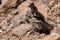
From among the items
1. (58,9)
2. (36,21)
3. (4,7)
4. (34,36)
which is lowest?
(34,36)

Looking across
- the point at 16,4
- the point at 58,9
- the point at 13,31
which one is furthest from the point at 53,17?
the point at 16,4

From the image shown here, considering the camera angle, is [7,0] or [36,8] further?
[7,0]

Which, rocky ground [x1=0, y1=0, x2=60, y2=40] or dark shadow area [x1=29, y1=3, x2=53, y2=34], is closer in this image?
rocky ground [x1=0, y1=0, x2=60, y2=40]

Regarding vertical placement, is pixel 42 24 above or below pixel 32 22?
below

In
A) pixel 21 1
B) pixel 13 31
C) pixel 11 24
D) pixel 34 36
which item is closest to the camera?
pixel 34 36

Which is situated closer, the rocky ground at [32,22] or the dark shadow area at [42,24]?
the rocky ground at [32,22]

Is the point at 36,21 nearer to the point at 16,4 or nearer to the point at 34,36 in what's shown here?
the point at 34,36

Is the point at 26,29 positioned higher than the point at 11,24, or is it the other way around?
the point at 11,24

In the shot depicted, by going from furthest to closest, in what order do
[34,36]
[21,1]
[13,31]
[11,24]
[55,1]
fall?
[21,1], [55,1], [11,24], [13,31], [34,36]
